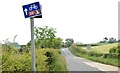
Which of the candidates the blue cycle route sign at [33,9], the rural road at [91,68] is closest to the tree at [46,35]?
the rural road at [91,68]

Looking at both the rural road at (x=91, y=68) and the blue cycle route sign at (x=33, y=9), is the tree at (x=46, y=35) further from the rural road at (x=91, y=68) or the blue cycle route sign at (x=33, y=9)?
the blue cycle route sign at (x=33, y=9)

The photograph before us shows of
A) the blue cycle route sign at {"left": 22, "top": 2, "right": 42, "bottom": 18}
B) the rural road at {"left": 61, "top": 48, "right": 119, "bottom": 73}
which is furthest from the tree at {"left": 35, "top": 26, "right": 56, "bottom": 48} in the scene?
the blue cycle route sign at {"left": 22, "top": 2, "right": 42, "bottom": 18}

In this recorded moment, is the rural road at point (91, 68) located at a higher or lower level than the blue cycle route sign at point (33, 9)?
lower

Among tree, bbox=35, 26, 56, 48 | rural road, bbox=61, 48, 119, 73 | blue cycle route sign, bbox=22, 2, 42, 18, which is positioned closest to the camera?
blue cycle route sign, bbox=22, 2, 42, 18

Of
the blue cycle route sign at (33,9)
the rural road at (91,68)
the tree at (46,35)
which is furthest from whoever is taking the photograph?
the tree at (46,35)

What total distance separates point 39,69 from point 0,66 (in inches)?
133

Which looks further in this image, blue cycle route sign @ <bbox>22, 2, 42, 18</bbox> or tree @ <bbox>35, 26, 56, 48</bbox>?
tree @ <bbox>35, 26, 56, 48</bbox>

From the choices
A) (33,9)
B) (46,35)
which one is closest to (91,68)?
(46,35)

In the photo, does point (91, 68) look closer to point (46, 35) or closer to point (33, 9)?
point (46, 35)

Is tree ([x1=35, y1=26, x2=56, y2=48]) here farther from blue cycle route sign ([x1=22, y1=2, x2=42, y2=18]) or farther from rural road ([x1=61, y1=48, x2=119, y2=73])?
blue cycle route sign ([x1=22, y1=2, x2=42, y2=18])

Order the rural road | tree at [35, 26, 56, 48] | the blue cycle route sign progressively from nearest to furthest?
the blue cycle route sign, the rural road, tree at [35, 26, 56, 48]

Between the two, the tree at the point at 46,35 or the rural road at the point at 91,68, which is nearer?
the rural road at the point at 91,68

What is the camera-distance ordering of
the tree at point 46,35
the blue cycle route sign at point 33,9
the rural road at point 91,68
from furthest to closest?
the tree at point 46,35
the rural road at point 91,68
the blue cycle route sign at point 33,9

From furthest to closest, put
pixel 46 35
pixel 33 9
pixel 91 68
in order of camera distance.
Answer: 1. pixel 46 35
2. pixel 91 68
3. pixel 33 9
